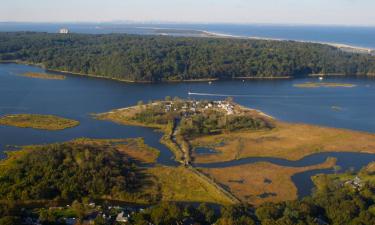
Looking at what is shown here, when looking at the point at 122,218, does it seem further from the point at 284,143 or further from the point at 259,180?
the point at 284,143

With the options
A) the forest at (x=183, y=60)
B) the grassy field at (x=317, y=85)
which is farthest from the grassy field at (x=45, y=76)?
the grassy field at (x=317, y=85)

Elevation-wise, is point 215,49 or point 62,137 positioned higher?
point 215,49

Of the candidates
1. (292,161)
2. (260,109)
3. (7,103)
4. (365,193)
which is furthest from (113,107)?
(365,193)

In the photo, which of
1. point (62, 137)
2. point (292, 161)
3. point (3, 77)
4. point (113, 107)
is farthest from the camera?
point (3, 77)

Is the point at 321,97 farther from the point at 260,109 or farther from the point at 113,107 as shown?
the point at 113,107

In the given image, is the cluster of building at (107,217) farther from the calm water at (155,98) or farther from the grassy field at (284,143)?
the grassy field at (284,143)

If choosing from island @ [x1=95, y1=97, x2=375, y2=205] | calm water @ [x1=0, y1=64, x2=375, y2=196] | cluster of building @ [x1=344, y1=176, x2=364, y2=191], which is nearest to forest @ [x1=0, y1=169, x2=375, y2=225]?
cluster of building @ [x1=344, y1=176, x2=364, y2=191]

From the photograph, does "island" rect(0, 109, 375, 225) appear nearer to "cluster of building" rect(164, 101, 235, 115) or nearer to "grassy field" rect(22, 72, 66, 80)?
"cluster of building" rect(164, 101, 235, 115)
